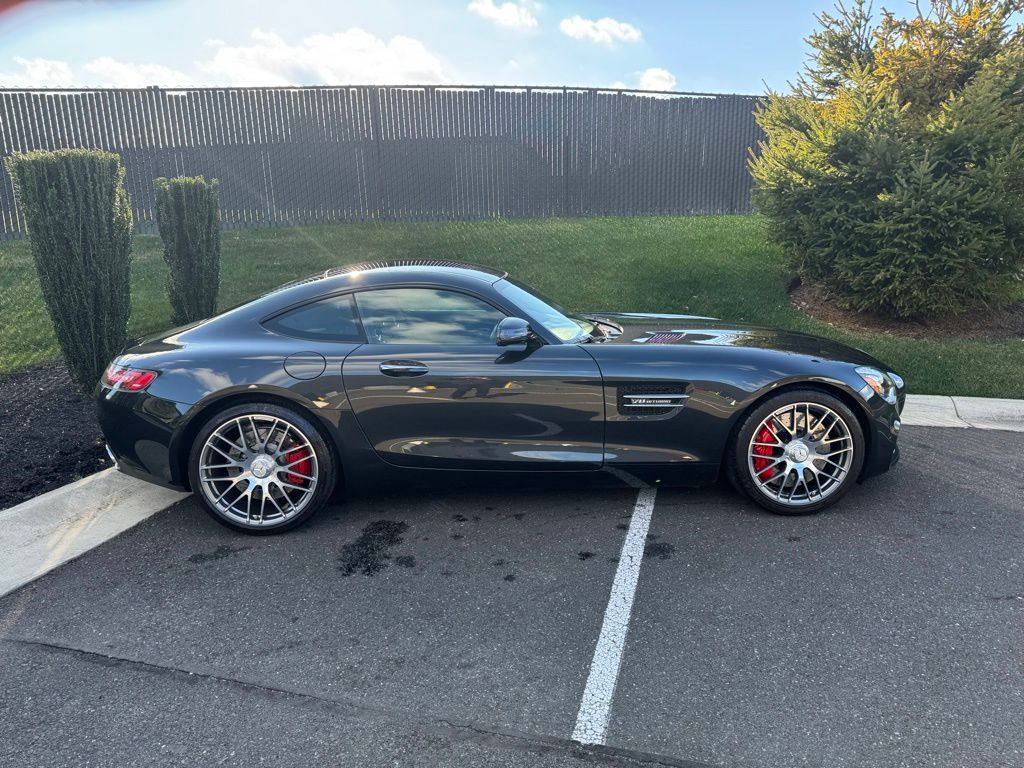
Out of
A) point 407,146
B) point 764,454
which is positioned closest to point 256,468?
point 764,454

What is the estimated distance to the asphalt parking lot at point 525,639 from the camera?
2244 mm

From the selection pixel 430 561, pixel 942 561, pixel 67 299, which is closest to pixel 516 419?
pixel 430 561

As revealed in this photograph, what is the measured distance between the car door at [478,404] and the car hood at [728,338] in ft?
1.49

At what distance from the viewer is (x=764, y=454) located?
149 inches

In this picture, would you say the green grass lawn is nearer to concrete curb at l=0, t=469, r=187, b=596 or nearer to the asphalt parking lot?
concrete curb at l=0, t=469, r=187, b=596

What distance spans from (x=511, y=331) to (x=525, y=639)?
150 centimetres

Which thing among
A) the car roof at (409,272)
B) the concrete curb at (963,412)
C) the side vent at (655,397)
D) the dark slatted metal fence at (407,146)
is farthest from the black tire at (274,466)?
the dark slatted metal fence at (407,146)

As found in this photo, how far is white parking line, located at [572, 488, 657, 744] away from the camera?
2318 millimetres

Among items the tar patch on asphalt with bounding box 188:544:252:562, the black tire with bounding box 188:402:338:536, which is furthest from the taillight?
the tar patch on asphalt with bounding box 188:544:252:562

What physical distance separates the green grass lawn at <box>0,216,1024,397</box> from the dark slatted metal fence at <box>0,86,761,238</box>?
628 millimetres

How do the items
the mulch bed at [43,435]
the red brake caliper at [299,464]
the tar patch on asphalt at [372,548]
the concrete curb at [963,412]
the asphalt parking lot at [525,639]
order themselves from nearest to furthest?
1. the asphalt parking lot at [525,639]
2. the tar patch on asphalt at [372,548]
3. the red brake caliper at [299,464]
4. the mulch bed at [43,435]
5. the concrete curb at [963,412]

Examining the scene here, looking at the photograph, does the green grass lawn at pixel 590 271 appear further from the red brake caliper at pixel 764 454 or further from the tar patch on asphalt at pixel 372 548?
the tar patch on asphalt at pixel 372 548

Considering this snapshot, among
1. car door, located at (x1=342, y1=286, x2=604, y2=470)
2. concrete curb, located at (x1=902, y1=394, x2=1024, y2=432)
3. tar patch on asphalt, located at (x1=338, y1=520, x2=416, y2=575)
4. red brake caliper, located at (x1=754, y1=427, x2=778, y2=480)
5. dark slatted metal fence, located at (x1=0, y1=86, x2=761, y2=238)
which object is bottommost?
concrete curb, located at (x1=902, y1=394, x2=1024, y2=432)

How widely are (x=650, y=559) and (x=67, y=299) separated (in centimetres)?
488
